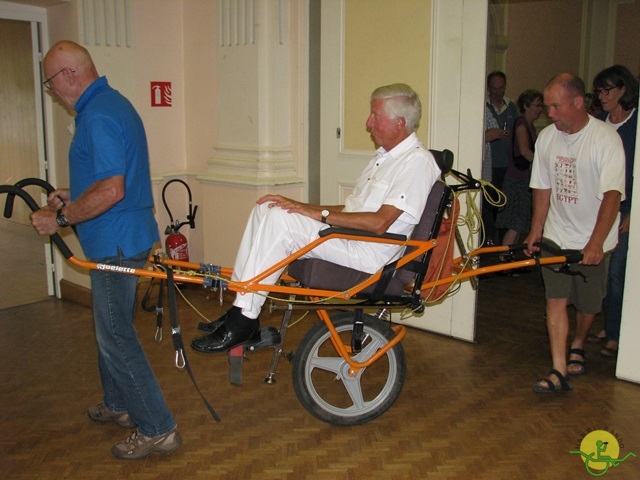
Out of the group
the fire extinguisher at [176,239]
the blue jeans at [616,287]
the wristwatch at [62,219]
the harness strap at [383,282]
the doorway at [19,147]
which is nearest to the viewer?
the wristwatch at [62,219]

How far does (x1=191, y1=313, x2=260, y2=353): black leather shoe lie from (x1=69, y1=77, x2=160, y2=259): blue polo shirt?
48 centimetres

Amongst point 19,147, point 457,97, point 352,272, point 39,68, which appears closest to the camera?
point 352,272

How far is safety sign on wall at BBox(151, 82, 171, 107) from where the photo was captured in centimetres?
616

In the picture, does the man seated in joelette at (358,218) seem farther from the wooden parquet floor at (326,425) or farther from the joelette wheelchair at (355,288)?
the wooden parquet floor at (326,425)

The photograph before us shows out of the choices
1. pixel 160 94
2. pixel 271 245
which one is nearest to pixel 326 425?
pixel 271 245

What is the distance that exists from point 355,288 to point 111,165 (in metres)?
1.16

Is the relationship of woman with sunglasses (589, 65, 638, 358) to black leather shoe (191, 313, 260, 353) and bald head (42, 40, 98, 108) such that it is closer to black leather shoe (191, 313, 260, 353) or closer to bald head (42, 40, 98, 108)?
black leather shoe (191, 313, 260, 353)

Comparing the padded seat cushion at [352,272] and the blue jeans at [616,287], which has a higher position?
the padded seat cushion at [352,272]

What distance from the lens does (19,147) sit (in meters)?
8.32

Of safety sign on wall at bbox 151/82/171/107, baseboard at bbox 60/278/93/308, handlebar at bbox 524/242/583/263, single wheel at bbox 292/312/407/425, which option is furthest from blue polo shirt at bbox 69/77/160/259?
safety sign on wall at bbox 151/82/171/107

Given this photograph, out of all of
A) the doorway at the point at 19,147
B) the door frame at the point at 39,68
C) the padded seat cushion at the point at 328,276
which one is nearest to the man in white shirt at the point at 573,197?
the padded seat cushion at the point at 328,276

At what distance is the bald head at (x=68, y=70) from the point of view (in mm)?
3207

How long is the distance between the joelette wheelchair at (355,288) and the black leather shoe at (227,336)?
0.09 metres

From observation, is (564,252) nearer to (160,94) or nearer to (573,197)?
(573,197)
